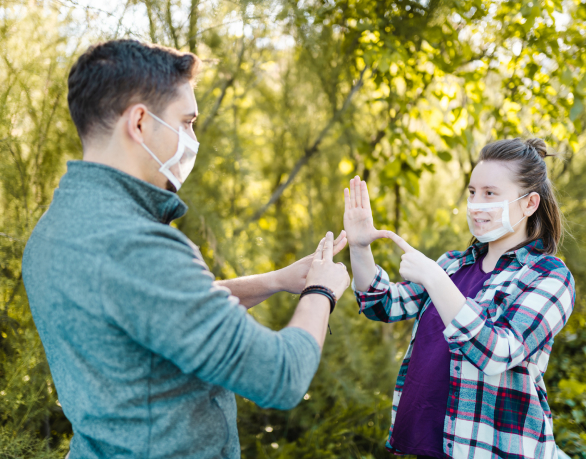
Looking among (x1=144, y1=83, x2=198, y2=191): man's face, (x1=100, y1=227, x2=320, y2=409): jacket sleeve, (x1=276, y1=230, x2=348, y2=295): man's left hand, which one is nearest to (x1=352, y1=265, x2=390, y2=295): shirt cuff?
(x1=276, y1=230, x2=348, y2=295): man's left hand

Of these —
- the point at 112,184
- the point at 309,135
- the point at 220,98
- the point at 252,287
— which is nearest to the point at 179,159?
the point at 112,184

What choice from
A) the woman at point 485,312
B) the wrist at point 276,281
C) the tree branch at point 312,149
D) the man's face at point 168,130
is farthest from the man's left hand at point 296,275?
the tree branch at point 312,149

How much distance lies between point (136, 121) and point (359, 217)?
96 centimetres

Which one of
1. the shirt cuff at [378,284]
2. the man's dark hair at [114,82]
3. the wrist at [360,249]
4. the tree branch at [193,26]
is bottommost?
the shirt cuff at [378,284]

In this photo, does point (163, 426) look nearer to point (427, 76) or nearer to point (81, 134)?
point (81, 134)

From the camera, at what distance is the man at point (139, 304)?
91 cm

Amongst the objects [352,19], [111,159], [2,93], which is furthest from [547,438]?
[2,93]

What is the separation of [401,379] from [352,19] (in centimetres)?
219

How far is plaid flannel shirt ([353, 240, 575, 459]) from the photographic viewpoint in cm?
135

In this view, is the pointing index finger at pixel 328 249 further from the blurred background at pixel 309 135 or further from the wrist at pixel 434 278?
the blurred background at pixel 309 135

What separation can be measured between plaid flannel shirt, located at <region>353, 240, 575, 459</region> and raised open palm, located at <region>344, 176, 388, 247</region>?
1.54 ft

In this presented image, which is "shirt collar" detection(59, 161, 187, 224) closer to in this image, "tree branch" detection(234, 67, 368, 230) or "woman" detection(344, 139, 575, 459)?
"woman" detection(344, 139, 575, 459)

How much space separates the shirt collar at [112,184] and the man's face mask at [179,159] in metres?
0.13

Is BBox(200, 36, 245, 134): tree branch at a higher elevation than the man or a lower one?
higher
